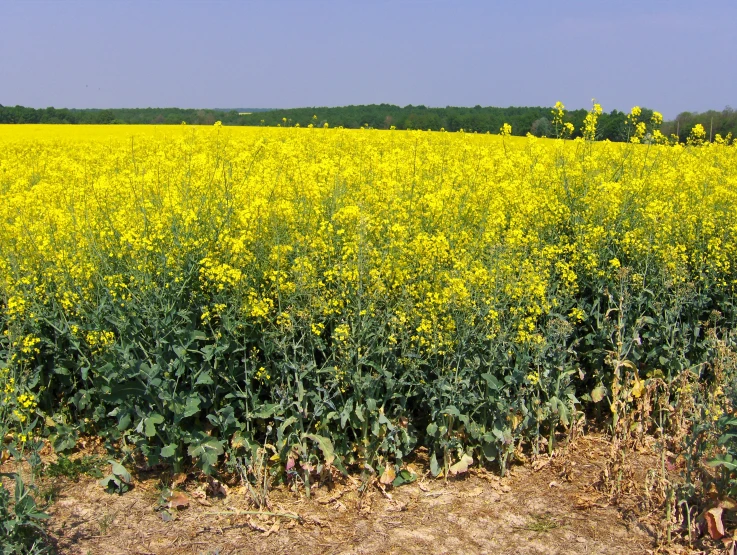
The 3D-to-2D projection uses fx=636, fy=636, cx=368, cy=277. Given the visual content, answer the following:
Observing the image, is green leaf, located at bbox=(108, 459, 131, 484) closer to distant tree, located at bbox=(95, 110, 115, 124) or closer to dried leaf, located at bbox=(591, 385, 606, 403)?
dried leaf, located at bbox=(591, 385, 606, 403)

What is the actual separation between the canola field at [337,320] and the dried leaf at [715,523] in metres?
0.52

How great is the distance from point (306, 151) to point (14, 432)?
609 cm

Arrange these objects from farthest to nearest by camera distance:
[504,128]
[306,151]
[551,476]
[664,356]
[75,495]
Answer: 1. [306,151]
2. [504,128]
3. [664,356]
4. [551,476]
5. [75,495]

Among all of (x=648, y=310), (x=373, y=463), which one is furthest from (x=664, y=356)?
(x=373, y=463)

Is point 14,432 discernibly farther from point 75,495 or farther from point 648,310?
point 648,310

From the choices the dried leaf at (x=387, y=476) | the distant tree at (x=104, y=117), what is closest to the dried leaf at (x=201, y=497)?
the dried leaf at (x=387, y=476)

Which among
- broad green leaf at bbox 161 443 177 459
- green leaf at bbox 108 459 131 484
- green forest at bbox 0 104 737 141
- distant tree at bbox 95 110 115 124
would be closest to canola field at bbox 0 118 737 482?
broad green leaf at bbox 161 443 177 459

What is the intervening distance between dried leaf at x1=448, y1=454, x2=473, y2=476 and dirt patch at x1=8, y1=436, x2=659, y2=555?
0.09 metres

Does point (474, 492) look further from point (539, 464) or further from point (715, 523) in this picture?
point (715, 523)

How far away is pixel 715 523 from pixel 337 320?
7.80 feet

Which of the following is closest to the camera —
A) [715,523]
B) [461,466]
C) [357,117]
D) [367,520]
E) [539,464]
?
[715,523]

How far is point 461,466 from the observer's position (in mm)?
4105

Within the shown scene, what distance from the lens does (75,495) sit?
4000 millimetres

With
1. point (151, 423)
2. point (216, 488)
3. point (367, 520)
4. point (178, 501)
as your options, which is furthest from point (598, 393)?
point (151, 423)
